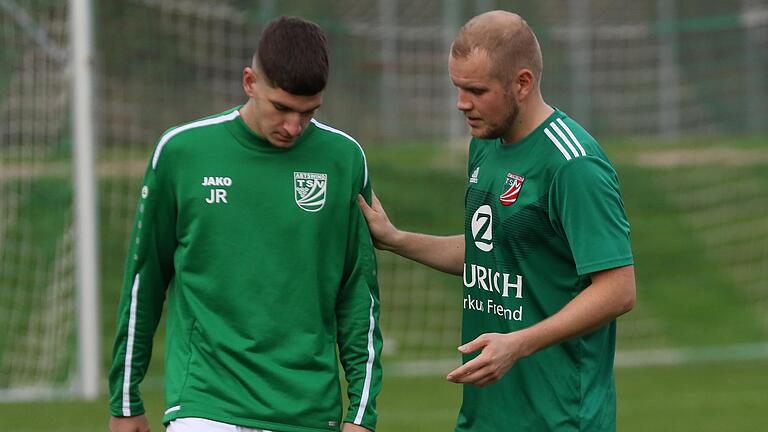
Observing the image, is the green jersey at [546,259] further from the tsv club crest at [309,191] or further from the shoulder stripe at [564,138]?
the tsv club crest at [309,191]

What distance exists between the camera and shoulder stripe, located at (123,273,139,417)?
4453 mm

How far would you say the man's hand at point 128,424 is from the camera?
14.7ft

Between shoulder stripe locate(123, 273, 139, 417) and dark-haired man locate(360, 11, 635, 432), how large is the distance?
1075 mm

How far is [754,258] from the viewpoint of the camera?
50.8ft

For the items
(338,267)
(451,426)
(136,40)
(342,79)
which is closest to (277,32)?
(338,267)

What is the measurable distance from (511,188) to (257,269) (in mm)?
820

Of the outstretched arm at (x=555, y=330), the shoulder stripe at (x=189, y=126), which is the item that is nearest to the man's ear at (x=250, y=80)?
the shoulder stripe at (x=189, y=126)

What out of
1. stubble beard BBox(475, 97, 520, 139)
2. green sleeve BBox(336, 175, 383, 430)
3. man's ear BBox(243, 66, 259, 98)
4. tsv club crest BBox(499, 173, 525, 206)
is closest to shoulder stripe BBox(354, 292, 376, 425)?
green sleeve BBox(336, 175, 383, 430)

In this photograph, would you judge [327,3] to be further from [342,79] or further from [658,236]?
[658,236]

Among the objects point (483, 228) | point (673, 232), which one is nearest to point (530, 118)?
point (483, 228)

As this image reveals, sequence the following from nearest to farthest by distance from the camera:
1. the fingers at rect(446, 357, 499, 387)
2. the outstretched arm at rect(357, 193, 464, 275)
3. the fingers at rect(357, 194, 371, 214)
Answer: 1. the fingers at rect(446, 357, 499, 387)
2. the fingers at rect(357, 194, 371, 214)
3. the outstretched arm at rect(357, 193, 464, 275)

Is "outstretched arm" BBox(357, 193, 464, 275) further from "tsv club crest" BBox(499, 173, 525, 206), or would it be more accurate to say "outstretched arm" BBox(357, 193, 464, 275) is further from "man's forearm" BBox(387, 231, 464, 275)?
"tsv club crest" BBox(499, 173, 525, 206)

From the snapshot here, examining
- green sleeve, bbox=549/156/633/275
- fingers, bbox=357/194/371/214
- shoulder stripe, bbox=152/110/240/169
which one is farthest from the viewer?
fingers, bbox=357/194/371/214

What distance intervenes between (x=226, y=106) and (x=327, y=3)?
2426 mm
